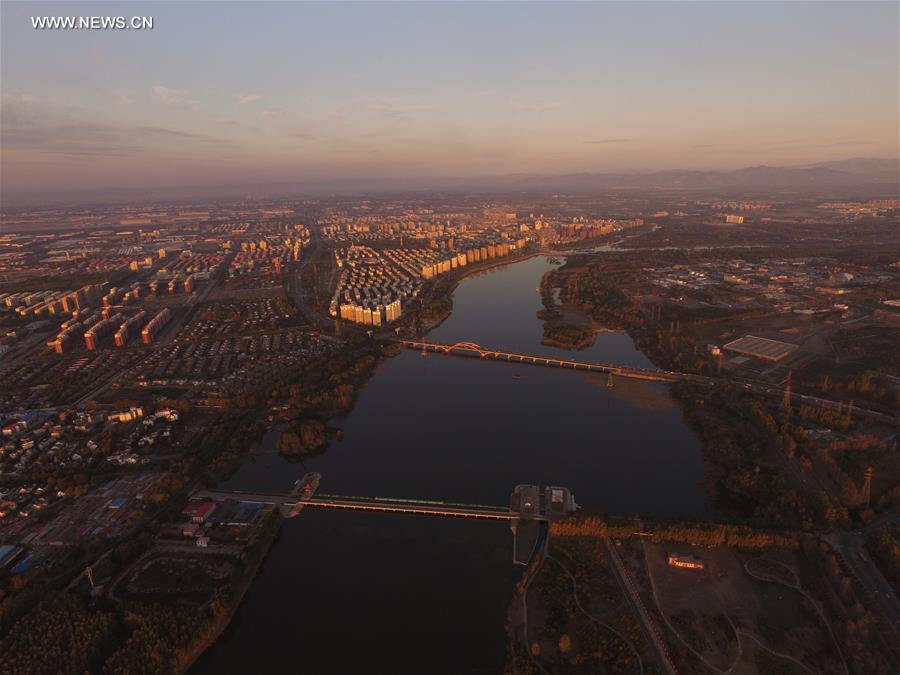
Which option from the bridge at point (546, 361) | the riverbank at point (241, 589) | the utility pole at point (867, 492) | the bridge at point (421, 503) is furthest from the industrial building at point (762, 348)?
the riverbank at point (241, 589)

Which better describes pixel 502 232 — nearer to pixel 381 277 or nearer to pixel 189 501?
pixel 381 277

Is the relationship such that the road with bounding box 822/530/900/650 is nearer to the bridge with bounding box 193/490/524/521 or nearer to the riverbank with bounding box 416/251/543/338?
the bridge with bounding box 193/490/524/521

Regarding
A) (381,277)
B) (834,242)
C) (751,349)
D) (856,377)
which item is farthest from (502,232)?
(856,377)

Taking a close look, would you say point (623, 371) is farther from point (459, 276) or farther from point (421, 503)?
point (459, 276)

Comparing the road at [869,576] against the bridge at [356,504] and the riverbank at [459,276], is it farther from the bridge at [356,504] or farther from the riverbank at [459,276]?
the riverbank at [459,276]

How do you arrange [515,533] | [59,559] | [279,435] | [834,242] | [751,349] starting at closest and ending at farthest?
[59,559]
[515,533]
[279,435]
[751,349]
[834,242]

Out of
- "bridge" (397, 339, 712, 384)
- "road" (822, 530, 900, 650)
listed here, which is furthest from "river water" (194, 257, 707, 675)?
"road" (822, 530, 900, 650)
